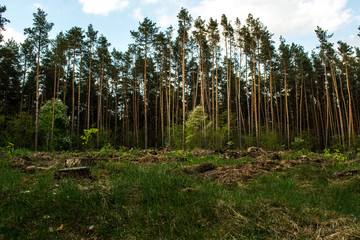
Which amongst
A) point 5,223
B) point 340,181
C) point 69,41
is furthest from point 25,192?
point 69,41

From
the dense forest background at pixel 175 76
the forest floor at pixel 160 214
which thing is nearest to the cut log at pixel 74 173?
the forest floor at pixel 160 214

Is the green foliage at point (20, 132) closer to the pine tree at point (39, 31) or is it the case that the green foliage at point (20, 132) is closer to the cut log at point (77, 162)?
the pine tree at point (39, 31)

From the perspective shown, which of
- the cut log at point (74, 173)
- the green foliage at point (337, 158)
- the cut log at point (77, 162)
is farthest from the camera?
the green foliage at point (337, 158)

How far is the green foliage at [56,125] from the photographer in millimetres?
27188

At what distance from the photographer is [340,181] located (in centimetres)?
489

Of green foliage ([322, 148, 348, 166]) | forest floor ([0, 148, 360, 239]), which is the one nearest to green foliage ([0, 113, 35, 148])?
forest floor ([0, 148, 360, 239])

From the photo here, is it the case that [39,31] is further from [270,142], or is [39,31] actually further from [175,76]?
[270,142]

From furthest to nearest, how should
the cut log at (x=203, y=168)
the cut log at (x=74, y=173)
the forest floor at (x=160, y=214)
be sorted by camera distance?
the cut log at (x=203, y=168)
the cut log at (x=74, y=173)
the forest floor at (x=160, y=214)

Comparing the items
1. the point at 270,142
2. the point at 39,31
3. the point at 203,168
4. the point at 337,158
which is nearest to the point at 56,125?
the point at 39,31

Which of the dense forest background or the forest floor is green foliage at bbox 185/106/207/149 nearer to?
the dense forest background

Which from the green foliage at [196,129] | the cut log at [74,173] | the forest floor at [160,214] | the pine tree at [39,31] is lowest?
the forest floor at [160,214]

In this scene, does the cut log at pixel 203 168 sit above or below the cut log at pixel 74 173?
below

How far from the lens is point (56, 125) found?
28547 mm

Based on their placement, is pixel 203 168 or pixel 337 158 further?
pixel 337 158
